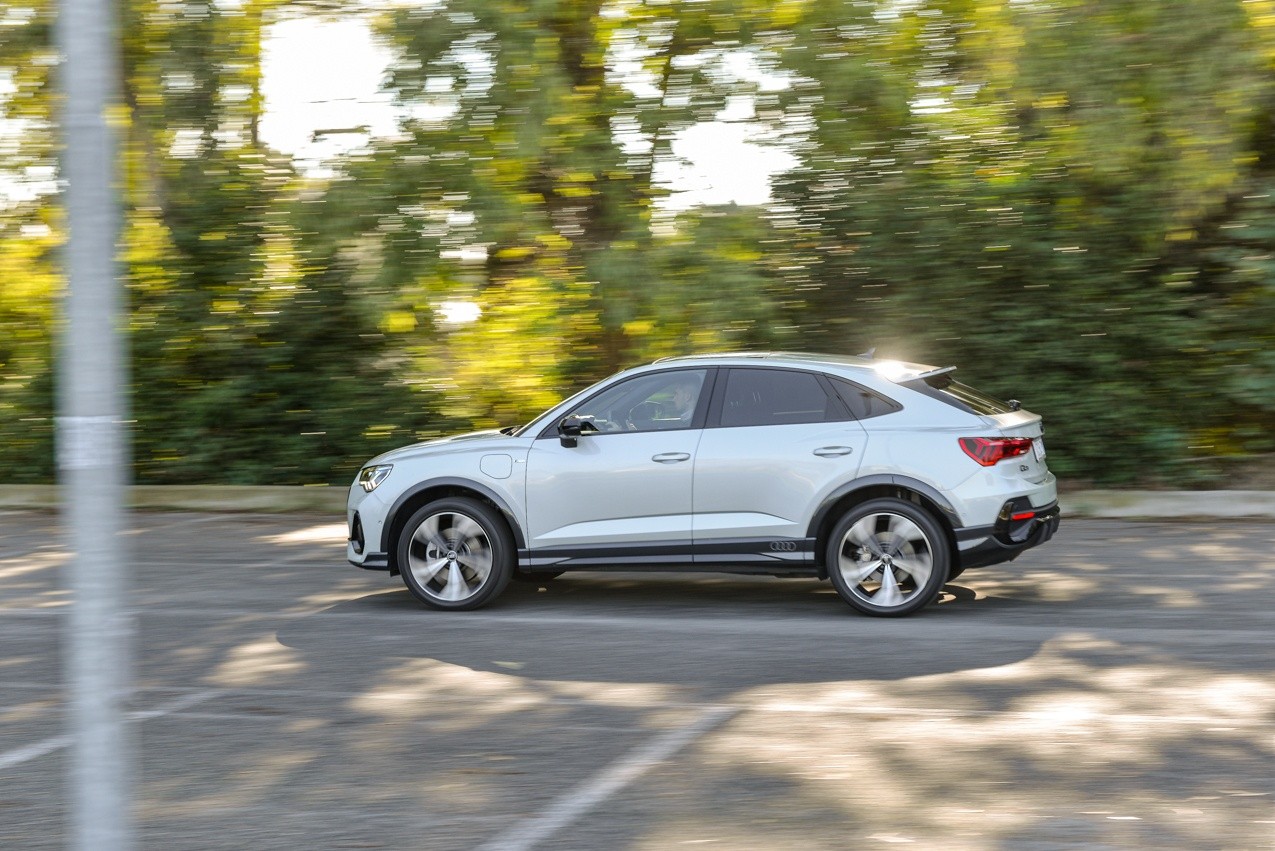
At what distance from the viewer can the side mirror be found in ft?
29.4

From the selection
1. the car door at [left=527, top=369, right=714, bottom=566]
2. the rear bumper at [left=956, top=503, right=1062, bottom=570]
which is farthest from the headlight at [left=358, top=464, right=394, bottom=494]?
the rear bumper at [left=956, top=503, right=1062, bottom=570]

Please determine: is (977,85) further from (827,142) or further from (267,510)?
(267,510)

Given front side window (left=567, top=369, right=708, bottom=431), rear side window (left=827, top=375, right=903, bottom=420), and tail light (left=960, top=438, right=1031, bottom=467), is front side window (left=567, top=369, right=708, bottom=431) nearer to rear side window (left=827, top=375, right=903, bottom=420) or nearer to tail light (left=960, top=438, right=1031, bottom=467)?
rear side window (left=827, top=375, right=903, bottom=420)

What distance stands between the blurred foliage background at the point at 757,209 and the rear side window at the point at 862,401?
5.28 meters

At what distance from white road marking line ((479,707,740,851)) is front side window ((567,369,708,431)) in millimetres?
2784

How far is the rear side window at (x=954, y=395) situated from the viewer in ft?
28.6

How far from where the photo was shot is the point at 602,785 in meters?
5.42

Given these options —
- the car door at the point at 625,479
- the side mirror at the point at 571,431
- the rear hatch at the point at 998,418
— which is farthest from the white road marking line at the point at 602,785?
the rear hatch at the point at 998,418

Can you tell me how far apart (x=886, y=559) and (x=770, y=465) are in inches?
36.5

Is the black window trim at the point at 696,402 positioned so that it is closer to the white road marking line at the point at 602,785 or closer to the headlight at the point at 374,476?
the headlight at the point at 374,476

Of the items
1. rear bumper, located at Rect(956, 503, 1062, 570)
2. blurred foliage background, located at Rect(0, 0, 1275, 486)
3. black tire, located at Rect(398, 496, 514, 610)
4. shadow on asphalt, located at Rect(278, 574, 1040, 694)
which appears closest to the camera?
shadow on asphalt, located at Rect(278, 574, 1040, 694)

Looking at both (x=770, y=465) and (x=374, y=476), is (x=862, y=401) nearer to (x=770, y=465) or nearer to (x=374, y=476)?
(x=770, y=465)

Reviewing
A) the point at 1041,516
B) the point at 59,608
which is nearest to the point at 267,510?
the point at 59,608

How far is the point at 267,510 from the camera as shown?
50.1ft
